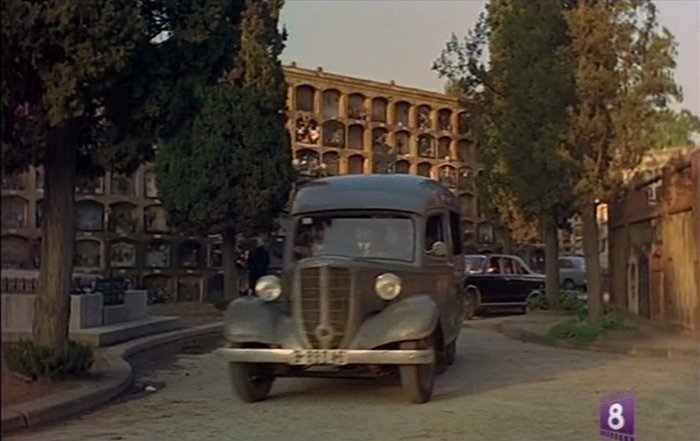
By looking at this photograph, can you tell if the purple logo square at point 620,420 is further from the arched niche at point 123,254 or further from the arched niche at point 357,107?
the arched niche at point 357,107

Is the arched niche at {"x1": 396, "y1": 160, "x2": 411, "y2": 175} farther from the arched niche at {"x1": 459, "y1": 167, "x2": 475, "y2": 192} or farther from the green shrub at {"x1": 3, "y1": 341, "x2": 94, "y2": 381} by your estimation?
the green shrub at {"x1": 3, "y1": 341, "x2": 94, "y2": 381}

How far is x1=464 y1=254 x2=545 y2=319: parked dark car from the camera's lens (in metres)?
25.4

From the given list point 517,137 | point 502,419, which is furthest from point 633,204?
point 502,419

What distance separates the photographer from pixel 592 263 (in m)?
18.2

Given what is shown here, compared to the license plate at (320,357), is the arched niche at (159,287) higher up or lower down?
higher up

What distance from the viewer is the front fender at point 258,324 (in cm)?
1024

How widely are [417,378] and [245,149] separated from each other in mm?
14899

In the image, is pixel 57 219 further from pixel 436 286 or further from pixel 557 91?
pixel 557 91

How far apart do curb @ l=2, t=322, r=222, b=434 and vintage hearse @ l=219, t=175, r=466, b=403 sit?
1.34 m

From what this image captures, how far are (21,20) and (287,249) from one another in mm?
4228

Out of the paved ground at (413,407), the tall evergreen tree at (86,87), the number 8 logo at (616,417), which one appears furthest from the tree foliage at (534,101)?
the number 8 logo at (616,417)

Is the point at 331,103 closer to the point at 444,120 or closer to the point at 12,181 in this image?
the point at 444,120

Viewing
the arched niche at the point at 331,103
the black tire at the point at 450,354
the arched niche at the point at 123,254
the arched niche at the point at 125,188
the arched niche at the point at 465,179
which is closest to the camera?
the black tire at the point at 450,354

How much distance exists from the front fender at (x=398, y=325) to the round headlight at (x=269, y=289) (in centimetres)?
118
